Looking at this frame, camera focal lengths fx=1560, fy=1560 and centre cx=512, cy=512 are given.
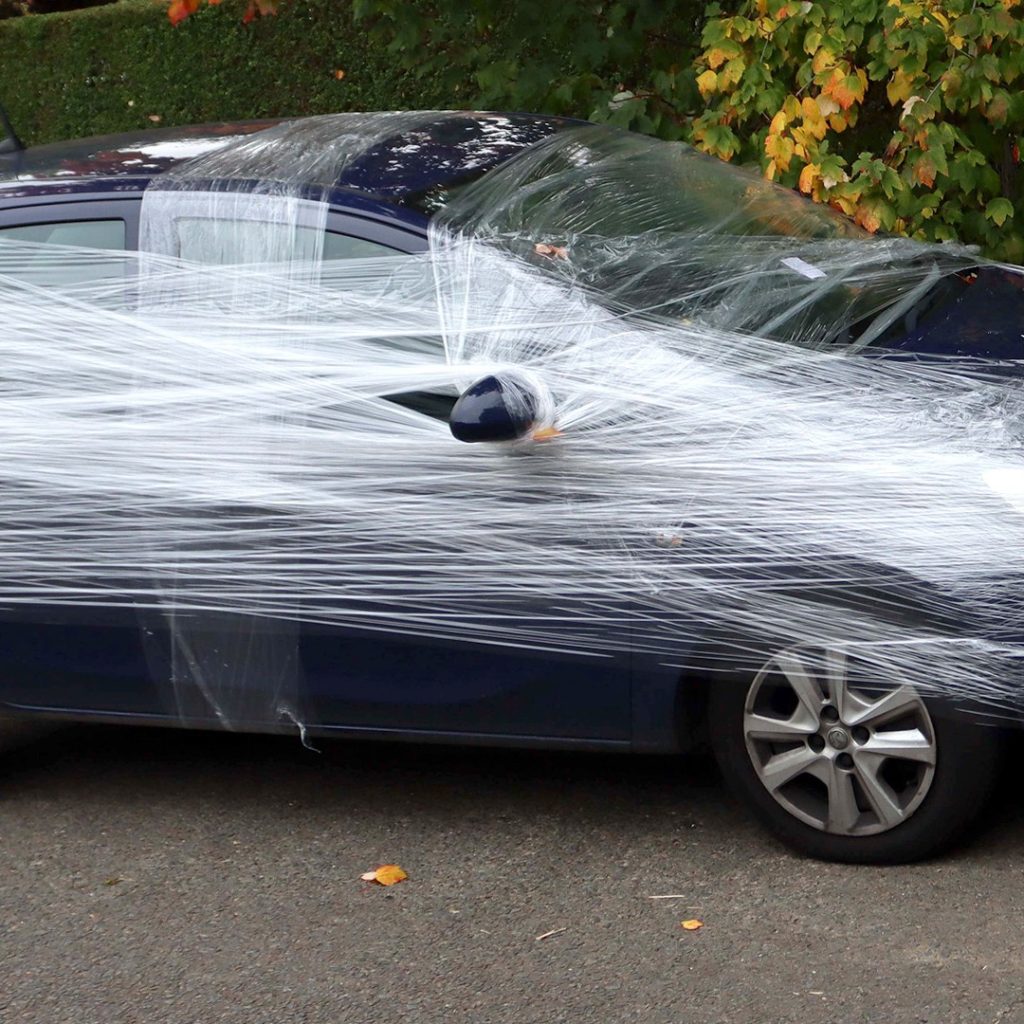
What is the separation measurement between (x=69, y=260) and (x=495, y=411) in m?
1.17

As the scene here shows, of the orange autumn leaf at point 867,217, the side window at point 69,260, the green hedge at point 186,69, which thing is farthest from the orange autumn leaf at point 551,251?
the green hedge at point 186,69

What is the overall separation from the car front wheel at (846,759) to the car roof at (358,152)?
51.3 inches

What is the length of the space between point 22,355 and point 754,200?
1905mm

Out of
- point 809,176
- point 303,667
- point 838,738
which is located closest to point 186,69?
point 809,176

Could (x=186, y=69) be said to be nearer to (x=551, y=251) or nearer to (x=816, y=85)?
(x=816, y=85)

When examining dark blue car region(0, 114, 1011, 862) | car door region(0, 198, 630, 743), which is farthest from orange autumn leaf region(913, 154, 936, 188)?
car door region(0, 198, 630, 743)

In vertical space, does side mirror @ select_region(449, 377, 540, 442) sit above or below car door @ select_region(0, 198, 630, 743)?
above

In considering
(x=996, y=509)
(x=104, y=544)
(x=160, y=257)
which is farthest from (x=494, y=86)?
(x=996, y=509)

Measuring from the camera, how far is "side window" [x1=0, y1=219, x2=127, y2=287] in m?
3.51

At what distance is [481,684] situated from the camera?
3.29 meters

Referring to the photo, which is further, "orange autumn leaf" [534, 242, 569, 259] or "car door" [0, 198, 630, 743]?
"orange autumn leaf" [534, 242, 569, 259]

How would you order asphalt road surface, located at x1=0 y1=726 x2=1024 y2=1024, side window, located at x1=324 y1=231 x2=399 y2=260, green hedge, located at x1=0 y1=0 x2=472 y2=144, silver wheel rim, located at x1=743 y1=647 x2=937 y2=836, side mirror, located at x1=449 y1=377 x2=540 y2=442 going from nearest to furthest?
asphalt road surface, located at x1=0 y1=726 x2=1024 y2=1024
side mirror, located at x1=449 y1=377 x2=540 y2=442
silver wheel rim, located at x1=743 y1=647 x2=937 y2=836
side window, located at x1=324 y1=231 x2=399 y2=260
green hedge, located at x1=0 y1=0 x2=472 y2=144

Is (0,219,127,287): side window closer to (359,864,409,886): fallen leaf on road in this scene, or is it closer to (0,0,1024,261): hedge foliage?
(359,864,409,886): fallen leaf on road

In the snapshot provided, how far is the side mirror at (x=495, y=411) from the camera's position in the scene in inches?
119
